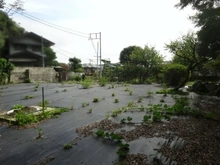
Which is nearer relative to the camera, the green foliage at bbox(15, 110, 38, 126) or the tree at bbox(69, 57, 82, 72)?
the green foliage at bbox(15, 110, 38, 126)

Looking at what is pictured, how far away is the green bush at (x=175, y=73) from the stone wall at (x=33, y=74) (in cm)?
1155

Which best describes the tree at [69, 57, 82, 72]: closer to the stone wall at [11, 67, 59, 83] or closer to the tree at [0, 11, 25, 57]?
the stone wall at [11, 67, 59, 83]

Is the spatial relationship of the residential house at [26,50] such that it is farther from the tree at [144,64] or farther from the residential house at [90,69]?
the tree at [144,64]

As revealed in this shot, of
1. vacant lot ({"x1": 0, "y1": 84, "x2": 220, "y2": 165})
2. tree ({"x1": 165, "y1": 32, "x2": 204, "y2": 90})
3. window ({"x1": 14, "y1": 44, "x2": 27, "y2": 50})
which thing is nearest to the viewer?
vacant lot ({"x1": 0, "y1": 84, "x2": 220, "y2": 165})

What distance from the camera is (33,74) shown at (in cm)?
1741

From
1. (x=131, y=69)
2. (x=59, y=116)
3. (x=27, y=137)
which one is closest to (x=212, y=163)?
(x=27, y=137)

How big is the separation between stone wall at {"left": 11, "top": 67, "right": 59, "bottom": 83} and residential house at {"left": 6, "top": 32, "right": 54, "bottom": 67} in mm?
3499

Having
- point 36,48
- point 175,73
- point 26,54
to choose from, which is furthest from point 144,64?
point 36,48

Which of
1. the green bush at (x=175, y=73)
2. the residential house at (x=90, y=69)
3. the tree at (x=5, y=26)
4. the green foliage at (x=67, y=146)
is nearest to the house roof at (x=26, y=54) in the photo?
the residential house at (x=90, y=69)

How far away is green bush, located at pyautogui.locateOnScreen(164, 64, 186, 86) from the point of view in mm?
13195

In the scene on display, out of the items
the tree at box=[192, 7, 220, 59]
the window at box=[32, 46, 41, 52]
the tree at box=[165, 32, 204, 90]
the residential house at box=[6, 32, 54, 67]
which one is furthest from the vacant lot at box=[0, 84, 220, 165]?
the window at box=[32, 46, 41, 52]

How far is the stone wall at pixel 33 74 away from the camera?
630 inches

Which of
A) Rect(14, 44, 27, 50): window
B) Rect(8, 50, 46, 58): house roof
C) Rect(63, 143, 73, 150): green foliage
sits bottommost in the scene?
Rect(63, 143, 73, 150): green foliage

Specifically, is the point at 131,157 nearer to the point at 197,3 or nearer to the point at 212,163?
the point at 212,163
